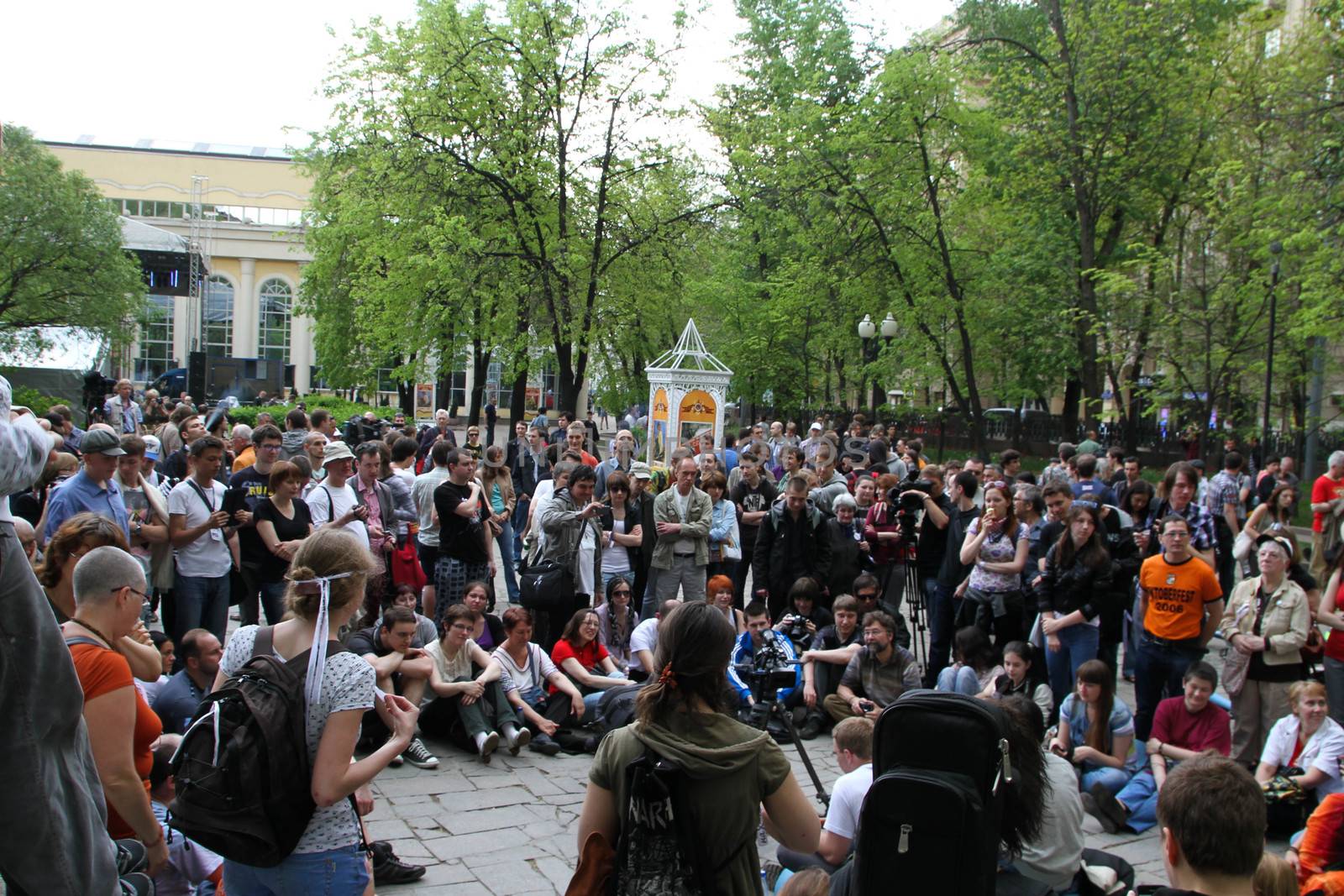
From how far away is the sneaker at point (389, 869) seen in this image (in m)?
5.02

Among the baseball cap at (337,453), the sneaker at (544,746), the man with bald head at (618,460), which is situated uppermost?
the baseball cap at (337,453)

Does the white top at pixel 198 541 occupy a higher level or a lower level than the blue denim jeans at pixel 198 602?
higher

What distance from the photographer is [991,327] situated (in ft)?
81.7

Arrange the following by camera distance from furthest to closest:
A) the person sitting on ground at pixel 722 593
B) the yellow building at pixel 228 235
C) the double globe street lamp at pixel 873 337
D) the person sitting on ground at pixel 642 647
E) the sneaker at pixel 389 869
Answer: the yellow building at pixel 228 235 → the double globe street lamp at pixel 873 337 → the person sitting on ground at pixel 722 593 → the person sitting on ground at pixel 642 647 → the sneaker at pixel 389 869

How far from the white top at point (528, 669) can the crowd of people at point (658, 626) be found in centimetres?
3

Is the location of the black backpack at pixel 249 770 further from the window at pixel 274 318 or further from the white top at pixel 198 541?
the window at pixel 274 318

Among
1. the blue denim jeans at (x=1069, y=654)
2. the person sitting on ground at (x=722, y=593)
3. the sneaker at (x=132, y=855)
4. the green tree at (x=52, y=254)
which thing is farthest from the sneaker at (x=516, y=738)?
the green tree at (x=52, y=254)

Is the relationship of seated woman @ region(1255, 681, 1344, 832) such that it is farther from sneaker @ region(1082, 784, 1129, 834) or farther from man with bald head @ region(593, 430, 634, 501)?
man with bald head @ region(593, 430, 634, 501)

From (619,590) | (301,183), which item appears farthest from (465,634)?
(301,183)

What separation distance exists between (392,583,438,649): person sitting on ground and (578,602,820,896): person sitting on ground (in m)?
4.93

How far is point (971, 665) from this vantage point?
7.70 m

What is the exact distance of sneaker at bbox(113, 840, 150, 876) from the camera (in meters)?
2.97

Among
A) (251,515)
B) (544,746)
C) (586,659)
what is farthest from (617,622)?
(251,515)

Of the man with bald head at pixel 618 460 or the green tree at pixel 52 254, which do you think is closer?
the man with bald head at pixel 618 460
